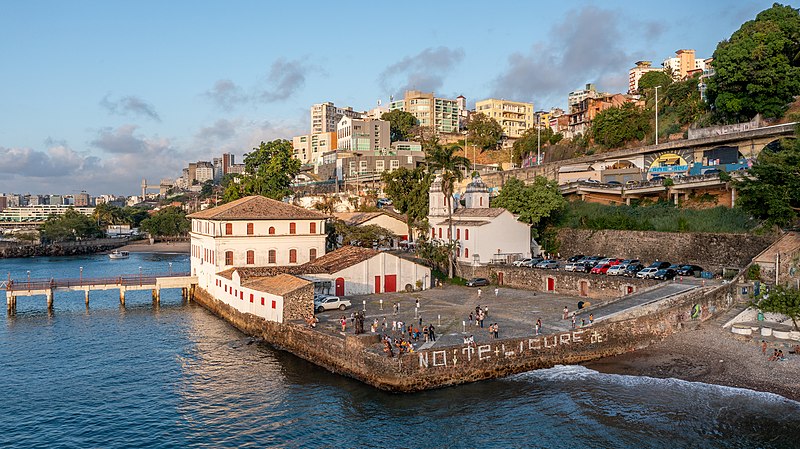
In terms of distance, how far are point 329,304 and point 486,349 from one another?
54.6 ft

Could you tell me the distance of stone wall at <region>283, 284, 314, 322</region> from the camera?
144ft

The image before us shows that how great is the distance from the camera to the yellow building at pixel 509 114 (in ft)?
570

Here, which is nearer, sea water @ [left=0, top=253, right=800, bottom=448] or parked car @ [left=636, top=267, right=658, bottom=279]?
sea water @ [left=0, top=253, right=800, bottom=448]

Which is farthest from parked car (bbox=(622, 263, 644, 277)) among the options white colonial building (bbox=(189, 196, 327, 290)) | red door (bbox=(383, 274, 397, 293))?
white colonial building (bbox=(189, 196, 327, 290))

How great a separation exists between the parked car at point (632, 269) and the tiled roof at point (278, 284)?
27866 millimetres

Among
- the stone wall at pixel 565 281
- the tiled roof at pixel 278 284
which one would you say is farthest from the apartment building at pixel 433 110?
the tiled roof at pixel 278 284

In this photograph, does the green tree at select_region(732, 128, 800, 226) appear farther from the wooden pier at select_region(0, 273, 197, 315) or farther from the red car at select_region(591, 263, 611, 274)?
the wooden pier at select_region(0, 273, 197, 315)

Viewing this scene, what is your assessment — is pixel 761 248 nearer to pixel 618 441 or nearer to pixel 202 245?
pixel 618 441

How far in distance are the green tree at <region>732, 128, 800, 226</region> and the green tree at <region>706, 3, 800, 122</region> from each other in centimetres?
2054

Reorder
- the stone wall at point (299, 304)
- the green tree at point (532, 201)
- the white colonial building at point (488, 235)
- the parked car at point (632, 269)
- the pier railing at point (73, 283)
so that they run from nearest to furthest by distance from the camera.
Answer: the stone wall at point (299, 304)
the parked car at point (632, 269)
the pier railing at point (73, 283)
the white colonial building at point (488, 235)
the green tree at point (532, 201)

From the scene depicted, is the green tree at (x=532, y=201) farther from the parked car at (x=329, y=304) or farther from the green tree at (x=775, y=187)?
the parked car at (x=329, y=304)

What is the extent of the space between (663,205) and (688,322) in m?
27.1

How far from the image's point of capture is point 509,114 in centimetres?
17575

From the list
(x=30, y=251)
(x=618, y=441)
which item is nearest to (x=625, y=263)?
(x=618, y=441)
